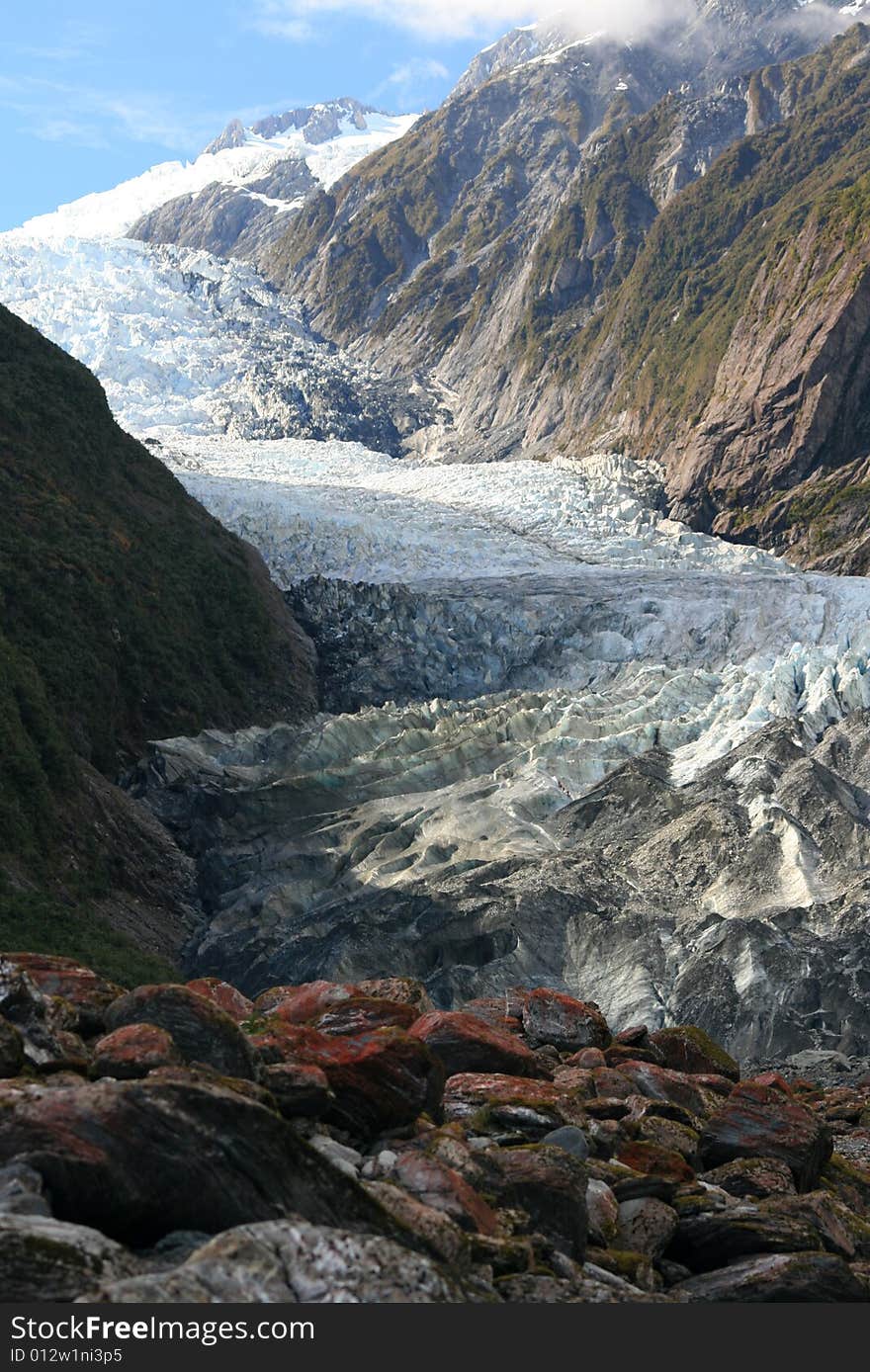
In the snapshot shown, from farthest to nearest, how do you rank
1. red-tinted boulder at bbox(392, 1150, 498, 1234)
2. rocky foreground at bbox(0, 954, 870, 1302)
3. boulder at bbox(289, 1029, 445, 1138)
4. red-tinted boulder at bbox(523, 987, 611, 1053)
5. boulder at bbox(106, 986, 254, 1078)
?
red-tinted boulder at bbox(523, 987, 611, 1053), boulder at bbox(289, 1029, 445, 1138), boulder at bbox(106, 986, 254, 1078), red-tinted boulder at bbox(392, 1150, 498, 1234), rocky foreground at bbox(0, 954, 870, 1302)

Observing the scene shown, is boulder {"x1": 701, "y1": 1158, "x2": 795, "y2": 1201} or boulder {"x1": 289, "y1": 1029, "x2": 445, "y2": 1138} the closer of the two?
boulder {"x1": 289, "y1": 1029, "x2": 445, "y2": 1138}

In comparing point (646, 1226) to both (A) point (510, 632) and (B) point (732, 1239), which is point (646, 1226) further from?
(A) point (510, 632)

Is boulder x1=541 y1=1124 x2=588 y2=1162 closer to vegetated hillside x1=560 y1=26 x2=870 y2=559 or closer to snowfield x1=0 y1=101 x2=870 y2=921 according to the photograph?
snowfield x1=0 y1=101 x2=870 y2=921

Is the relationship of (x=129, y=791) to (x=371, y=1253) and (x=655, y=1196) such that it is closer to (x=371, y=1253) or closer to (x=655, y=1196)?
(x=655, y=1196)

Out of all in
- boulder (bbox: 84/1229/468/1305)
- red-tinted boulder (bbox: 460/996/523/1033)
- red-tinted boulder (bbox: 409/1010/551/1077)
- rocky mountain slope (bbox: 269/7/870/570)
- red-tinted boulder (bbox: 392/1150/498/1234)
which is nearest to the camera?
boulder (bbox: 84/1229/468/1305)

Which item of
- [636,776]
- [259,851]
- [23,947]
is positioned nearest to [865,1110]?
[23,947]

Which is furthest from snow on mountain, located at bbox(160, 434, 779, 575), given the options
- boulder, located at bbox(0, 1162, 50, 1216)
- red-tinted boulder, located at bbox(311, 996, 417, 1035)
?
boulder, located at bbox(0, 1162, 50, 1216)

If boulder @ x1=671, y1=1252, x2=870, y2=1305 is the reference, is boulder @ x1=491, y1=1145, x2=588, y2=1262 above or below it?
above
